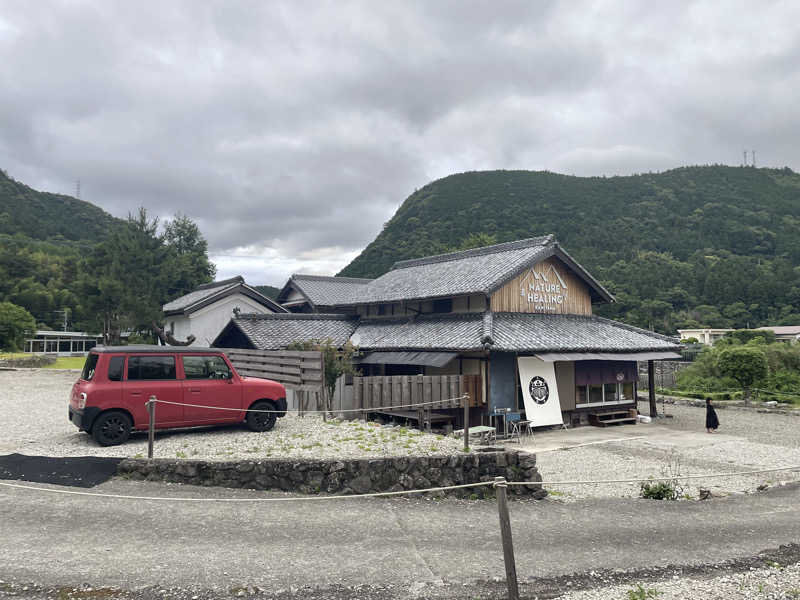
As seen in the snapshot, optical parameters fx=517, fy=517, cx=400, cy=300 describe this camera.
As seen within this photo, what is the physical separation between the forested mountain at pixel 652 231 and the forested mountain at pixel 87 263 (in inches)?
1259

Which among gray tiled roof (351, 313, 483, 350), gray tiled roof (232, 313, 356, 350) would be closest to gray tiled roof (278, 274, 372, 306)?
gray tiled roof (232, 313, 356, 350)

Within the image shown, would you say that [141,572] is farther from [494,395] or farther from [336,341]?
[336,341]

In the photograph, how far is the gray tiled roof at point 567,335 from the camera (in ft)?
60.0

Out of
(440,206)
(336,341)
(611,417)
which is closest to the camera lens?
(611,417)

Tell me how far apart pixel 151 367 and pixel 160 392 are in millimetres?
569

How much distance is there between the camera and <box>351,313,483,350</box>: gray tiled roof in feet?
60.3

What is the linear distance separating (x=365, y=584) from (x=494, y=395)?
13.0 meters

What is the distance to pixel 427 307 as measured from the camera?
2325 centimetres

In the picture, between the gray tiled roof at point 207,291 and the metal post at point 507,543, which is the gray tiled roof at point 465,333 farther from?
the metal post at point 507,543

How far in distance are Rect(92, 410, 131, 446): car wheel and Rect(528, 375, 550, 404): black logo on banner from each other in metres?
13.1

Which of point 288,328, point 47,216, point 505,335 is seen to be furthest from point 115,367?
point 47,216

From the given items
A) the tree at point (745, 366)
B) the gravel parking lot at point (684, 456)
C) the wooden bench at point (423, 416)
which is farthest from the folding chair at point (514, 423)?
the tree at point (745, 366)

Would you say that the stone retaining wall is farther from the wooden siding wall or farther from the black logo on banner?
the wooden siding wall

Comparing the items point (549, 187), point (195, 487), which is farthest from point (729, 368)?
point (549, 187)
